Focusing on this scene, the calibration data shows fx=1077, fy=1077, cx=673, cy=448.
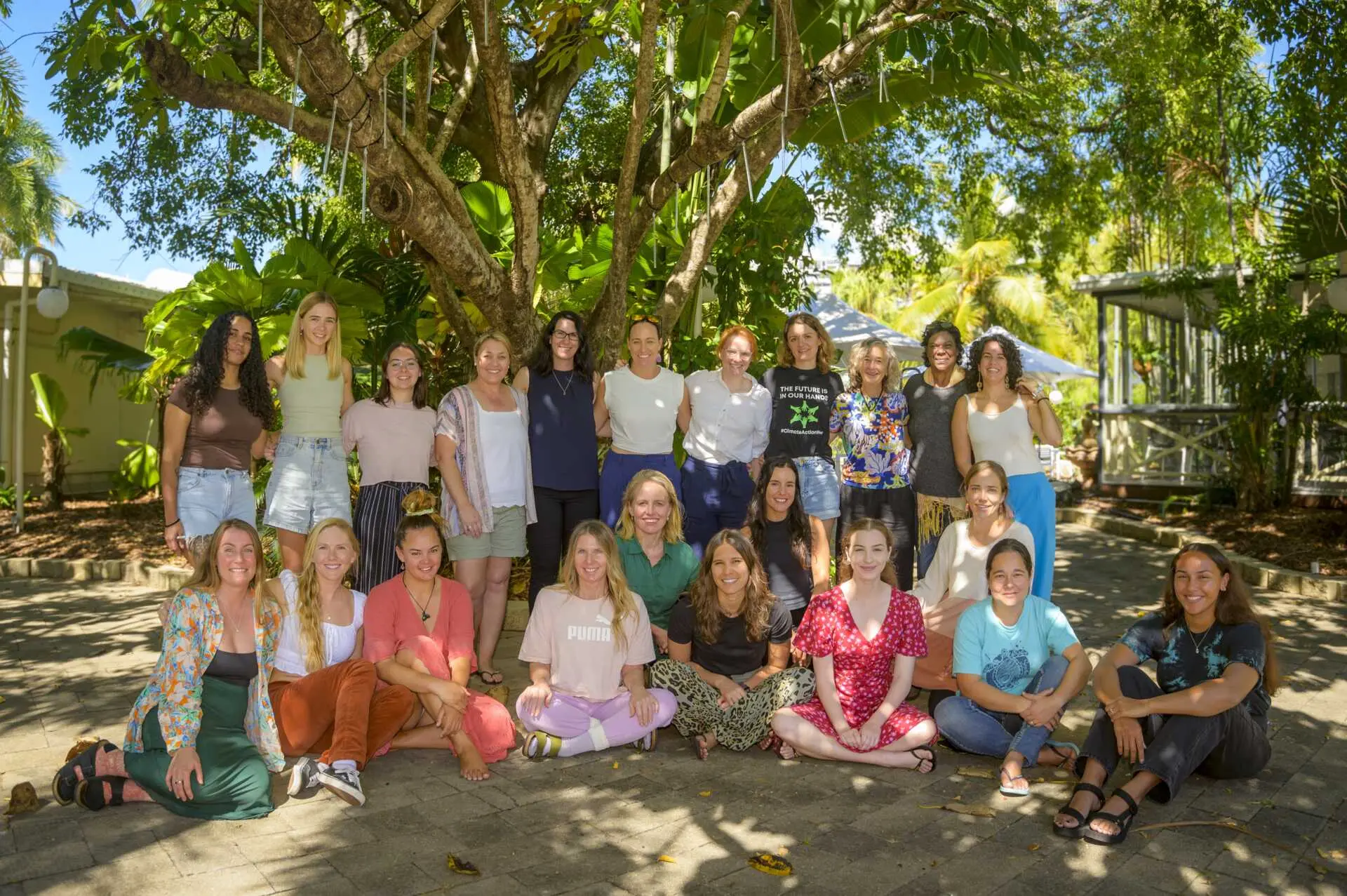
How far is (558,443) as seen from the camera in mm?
5664

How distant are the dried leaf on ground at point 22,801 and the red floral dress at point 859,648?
289 centimetres

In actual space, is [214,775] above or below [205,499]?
below

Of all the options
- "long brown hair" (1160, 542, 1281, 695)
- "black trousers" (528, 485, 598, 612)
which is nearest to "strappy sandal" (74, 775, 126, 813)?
"black trousers" (528, 485, 598, 612)

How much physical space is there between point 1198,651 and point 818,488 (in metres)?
2.03

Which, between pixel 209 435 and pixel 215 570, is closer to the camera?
pixel 215 570

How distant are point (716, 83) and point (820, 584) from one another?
9.36ft

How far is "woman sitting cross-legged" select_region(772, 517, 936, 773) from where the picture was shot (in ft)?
14.7

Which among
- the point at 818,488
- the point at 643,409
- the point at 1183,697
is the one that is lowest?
the point at 1183,697

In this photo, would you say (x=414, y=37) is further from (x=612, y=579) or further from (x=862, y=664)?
(x=862, y=664)

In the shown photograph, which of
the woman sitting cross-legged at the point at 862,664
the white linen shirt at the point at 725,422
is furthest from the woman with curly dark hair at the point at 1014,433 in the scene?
the woman sitting cross-legged at the point at 862,664

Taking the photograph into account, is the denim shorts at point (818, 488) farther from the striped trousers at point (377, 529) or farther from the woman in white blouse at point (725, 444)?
the striped trousers at point (377, 529)

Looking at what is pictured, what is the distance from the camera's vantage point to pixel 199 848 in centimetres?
351

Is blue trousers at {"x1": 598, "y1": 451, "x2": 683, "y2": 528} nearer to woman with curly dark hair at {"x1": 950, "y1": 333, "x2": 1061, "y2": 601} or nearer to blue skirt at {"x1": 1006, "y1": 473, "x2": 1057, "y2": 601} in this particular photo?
woman with curly dark hair at {"x1": 950, "y1": 333, "x2": 1061, "y2": 601}

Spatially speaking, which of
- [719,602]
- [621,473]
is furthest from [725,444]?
[719,602]
